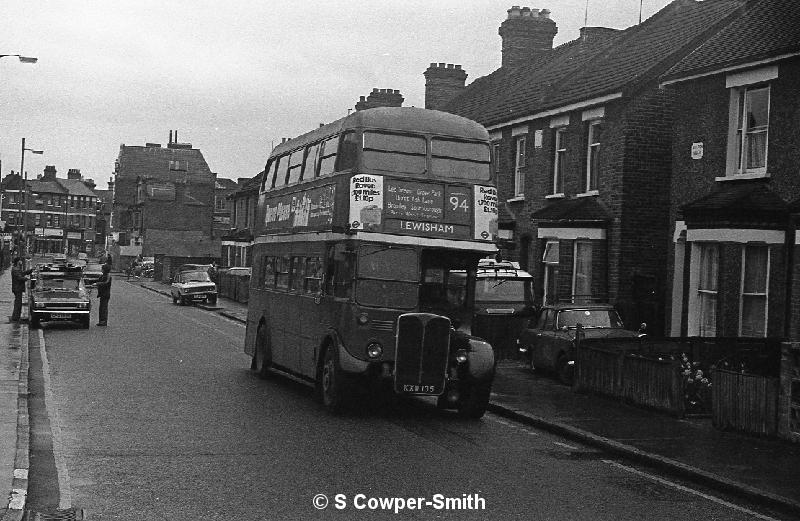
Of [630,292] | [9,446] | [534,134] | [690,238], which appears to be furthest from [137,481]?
[534,134]

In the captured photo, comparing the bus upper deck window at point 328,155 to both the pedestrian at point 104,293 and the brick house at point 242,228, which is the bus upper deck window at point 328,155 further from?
the brick house at point 242,228

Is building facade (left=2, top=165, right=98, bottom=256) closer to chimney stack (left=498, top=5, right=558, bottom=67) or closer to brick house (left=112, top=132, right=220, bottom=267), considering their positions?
brick house (left=112, top=132, right=220, bottom=267)

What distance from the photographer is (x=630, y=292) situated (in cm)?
2733

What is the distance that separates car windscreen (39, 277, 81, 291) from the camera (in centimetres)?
3322

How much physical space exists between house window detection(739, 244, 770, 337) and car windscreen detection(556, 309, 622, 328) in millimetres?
2604

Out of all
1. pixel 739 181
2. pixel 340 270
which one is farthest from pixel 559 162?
pixel 340 270

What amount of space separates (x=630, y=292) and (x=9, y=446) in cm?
1878

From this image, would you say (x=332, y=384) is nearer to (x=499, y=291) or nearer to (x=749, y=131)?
(x=749, y=131)

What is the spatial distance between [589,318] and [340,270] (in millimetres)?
8128

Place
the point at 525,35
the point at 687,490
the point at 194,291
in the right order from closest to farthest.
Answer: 1. the point at 687,490
2. the point at 525,35
3. the point at 194,291

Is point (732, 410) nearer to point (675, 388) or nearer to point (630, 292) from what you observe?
point (675, 388)

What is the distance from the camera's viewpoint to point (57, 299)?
1286 inches

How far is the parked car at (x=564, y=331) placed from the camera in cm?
2144

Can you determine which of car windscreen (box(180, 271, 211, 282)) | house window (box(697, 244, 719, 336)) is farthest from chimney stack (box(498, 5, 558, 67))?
house window (box(697, 244, 719, 336))
